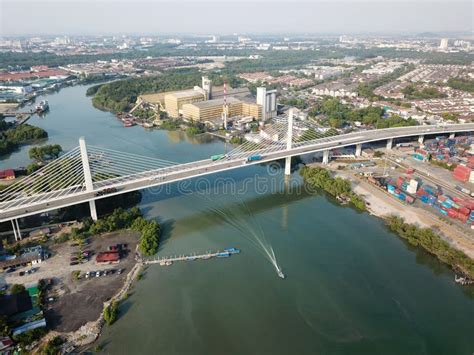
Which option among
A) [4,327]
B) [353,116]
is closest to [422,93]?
[353,116]

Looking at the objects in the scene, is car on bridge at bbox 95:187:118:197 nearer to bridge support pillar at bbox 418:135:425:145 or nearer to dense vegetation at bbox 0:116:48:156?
dense vegetation at bbox 0:116:48:156

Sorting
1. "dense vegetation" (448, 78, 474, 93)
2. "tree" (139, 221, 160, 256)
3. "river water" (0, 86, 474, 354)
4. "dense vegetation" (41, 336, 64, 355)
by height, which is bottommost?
"river water" (0, 86, 474, 354)

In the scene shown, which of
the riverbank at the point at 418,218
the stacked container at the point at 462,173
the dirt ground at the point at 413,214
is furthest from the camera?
the stacked container at the point at 462,173

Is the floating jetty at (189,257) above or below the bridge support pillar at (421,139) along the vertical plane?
below

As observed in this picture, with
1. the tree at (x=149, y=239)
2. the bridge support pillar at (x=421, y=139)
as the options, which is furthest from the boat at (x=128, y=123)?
the bridge support pillar at (x=421, y=139)

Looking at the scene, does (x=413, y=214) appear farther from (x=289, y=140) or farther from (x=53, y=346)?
(x=53, y=346)

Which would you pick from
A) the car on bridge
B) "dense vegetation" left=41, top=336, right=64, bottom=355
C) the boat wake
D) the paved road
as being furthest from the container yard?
"dense vegetation" left=41, top=336, right=64, bottom=355

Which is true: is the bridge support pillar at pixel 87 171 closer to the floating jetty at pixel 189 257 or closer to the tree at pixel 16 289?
the floating jetty at pixel 189 257
